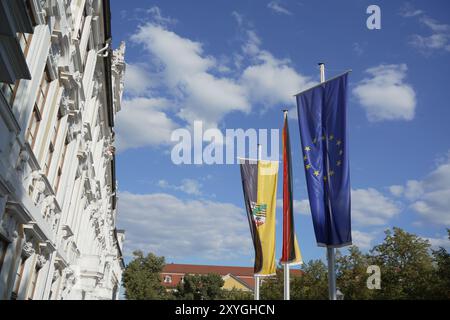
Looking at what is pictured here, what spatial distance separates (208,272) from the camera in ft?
392

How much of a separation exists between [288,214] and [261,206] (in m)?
2.83

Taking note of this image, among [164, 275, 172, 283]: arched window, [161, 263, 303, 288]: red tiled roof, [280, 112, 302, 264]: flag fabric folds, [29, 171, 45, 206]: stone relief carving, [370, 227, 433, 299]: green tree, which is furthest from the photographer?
[161, 263, 303, 288]: red tiled roof

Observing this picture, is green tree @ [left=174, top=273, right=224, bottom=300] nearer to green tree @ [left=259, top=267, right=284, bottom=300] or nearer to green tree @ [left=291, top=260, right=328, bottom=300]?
green tree @ [left=259, top=267, right=284, bottom=300]

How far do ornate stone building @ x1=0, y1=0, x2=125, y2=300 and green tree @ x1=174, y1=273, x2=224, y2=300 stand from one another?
58165mm

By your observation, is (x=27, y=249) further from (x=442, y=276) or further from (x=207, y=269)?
(x=207, y=269)

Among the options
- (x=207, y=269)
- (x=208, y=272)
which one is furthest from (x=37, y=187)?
(x=207, y=269)

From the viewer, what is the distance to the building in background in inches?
4516

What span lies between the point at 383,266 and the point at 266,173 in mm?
25352

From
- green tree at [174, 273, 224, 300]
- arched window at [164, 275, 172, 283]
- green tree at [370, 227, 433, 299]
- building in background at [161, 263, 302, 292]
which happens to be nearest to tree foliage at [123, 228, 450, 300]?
green tree at [370, 227, 433, 299]

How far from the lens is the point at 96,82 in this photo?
69.8 ft

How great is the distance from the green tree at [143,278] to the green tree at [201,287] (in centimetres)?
426
